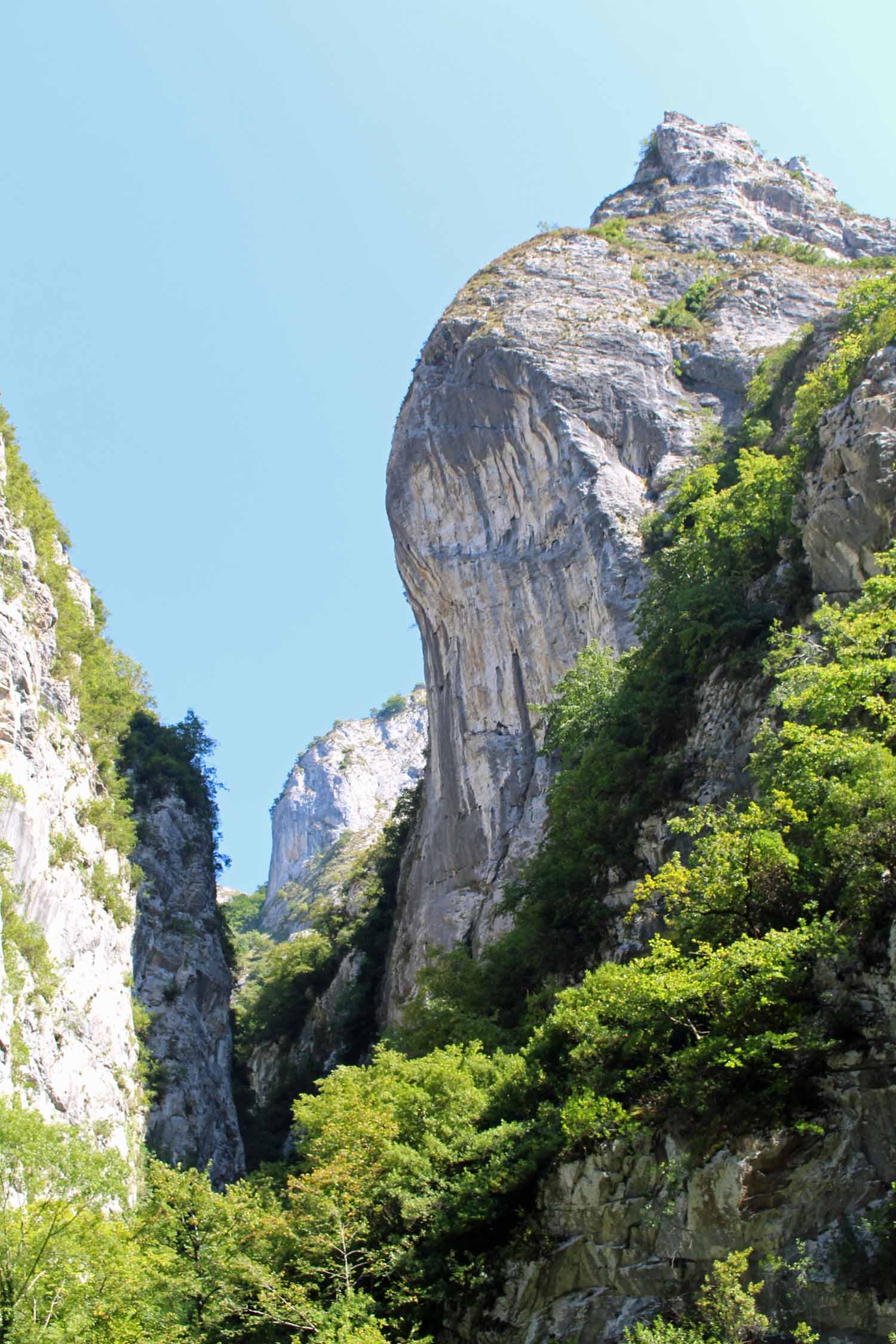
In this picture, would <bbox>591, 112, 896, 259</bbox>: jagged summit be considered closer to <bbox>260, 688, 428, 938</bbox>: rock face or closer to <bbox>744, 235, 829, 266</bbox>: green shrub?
<bbox>744, 235, 829, 266</bbox>: green shrub

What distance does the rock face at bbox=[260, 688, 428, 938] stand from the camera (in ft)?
330

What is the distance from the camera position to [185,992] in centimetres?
3538

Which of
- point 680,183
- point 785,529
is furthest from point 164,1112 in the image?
point 680,183

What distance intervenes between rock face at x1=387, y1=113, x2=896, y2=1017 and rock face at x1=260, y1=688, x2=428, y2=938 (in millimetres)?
58805

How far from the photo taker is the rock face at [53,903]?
23.0 m

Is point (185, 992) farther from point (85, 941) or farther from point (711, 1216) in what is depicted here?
point (711, 1216)

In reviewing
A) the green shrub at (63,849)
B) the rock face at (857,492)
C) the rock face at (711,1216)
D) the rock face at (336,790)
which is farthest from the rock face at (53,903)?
the rock face at (336,790)

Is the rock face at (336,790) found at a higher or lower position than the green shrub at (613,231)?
higher

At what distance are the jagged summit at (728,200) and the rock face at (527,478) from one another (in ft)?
12.2

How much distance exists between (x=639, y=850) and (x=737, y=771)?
2.55 metres

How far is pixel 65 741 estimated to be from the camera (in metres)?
30.5

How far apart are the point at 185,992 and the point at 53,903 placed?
1023cm

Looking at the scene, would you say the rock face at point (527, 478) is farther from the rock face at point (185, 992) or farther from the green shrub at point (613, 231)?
the rock face at point (185, 992)

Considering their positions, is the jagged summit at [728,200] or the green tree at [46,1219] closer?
the green tree at [46,1219]
